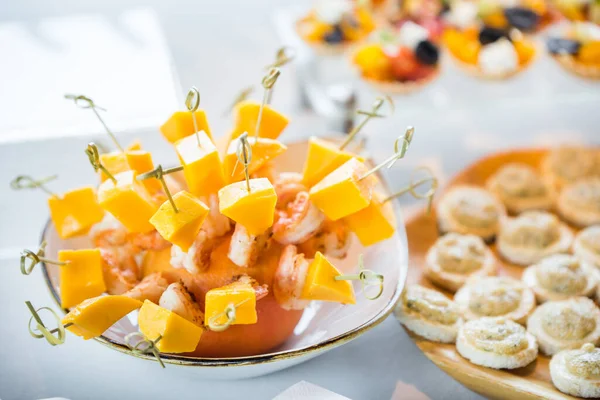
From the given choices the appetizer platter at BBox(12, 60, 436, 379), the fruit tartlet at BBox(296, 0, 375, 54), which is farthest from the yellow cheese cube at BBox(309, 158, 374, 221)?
the fruit tartlet at BBox(296, 0, 375, 54)

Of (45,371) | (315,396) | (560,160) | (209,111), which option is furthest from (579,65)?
(45,371)

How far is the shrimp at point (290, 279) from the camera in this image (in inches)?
36.3

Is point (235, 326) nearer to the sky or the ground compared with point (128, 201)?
nearer to the ground

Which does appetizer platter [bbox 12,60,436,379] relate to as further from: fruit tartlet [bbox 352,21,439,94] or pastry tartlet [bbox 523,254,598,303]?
fruit tartlet [bbox 352,21,439,94]

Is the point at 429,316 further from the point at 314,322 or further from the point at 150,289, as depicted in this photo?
the point at 150,289

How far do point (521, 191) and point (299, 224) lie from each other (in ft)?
2.23

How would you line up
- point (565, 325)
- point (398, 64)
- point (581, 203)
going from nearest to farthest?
1. point (565, 325)
2. point (581, 203)
3. point (398, 64)

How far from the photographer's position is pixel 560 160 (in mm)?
1517

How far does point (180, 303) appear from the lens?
2.95 feet

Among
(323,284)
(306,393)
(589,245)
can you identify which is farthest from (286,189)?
(589,245)

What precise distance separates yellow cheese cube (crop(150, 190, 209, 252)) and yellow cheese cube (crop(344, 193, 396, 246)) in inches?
9.4

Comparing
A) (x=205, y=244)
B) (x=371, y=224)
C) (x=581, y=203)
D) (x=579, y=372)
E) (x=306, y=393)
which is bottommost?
(x=581, y=203)

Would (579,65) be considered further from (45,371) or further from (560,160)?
(45,371)

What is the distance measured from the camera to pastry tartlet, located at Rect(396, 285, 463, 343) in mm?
1075
